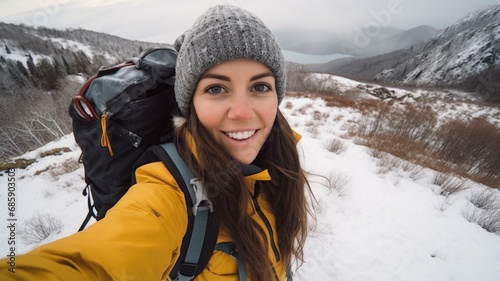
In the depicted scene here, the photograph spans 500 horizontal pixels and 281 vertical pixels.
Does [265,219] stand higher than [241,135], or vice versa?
[241,135]

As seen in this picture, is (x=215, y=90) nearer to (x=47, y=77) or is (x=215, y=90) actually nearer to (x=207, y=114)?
(x=207, y=114)

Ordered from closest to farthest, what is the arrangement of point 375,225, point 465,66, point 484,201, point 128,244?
point 128,244, point 375,225, point 484,201, point 465,66

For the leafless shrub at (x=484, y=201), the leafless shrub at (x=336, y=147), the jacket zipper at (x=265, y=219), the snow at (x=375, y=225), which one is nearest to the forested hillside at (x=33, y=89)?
the snow at (x=375, y=225)

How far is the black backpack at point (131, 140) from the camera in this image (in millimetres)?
921

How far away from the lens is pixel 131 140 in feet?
3.37

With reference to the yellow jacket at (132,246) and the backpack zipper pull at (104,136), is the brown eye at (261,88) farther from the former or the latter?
the backpack zipper pull at (104,136)

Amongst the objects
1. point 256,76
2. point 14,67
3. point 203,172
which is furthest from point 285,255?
point 14,67

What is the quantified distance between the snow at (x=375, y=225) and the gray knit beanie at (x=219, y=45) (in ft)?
3.28

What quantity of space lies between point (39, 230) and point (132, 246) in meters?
3.65

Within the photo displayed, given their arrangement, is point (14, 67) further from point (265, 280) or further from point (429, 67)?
point (429, 67)

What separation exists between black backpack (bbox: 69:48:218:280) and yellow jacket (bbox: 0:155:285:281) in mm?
63

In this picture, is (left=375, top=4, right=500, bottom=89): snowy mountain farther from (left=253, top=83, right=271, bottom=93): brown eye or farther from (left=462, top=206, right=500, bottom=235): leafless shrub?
(left=253, top=83, right=271, bottom=93): brown eye

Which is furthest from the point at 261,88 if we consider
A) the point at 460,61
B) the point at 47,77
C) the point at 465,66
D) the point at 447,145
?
the point at 460,61

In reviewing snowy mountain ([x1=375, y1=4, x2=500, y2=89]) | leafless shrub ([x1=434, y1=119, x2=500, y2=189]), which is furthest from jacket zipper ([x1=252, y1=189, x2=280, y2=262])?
snowy mountain ([x1=375, y1=4, x2=500, y2=89])
